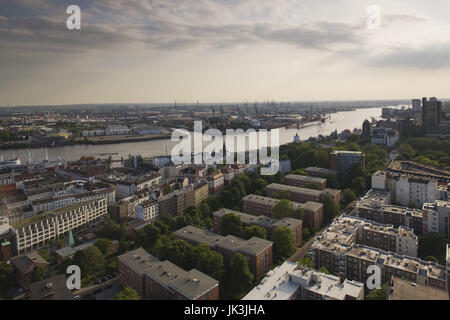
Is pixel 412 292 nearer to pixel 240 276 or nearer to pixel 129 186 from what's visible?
pixel 240 276

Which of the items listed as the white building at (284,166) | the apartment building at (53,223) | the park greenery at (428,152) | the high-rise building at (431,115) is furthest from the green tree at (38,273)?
the high-rise building at (431,115)

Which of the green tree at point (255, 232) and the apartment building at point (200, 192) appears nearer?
the green tree at point (255, 232)

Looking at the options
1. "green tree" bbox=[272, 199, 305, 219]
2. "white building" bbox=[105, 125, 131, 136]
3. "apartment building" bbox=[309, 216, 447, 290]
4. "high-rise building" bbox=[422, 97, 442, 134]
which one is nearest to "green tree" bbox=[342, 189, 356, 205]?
"green tree" bbox=[272, 199, 305, 219]

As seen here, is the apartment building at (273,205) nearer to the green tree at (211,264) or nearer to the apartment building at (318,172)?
the green tree at (211,264)

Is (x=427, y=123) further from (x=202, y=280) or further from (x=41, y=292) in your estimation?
(x=41, y=292)

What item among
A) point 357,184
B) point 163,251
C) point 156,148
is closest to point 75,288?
point 163,251

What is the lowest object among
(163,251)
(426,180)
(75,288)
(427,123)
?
(75,288)

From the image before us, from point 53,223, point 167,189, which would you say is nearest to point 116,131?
point 167,189
